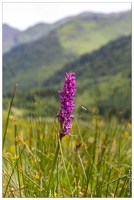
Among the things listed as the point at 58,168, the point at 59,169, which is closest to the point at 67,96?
the point at 58,168

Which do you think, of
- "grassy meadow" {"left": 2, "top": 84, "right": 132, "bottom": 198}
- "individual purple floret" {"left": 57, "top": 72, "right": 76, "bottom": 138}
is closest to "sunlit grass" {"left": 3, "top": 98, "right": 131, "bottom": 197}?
"grassy meadow" {"left": 2, "top": 84, "right": 132, "bottom": 198}

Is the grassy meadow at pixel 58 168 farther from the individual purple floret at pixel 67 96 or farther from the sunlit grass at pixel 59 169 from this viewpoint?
the individual purple floret at pixel 67 96

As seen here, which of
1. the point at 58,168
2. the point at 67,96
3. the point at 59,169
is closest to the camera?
the point at 67,96

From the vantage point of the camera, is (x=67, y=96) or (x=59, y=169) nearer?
(x=67, y=96)

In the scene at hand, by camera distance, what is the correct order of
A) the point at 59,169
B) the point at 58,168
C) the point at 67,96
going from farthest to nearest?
the point at 59,169
the point at 58,168
the point at 67,96

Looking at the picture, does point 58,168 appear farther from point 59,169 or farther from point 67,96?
point 67,96

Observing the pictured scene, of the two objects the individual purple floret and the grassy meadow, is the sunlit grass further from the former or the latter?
the individual purple floret

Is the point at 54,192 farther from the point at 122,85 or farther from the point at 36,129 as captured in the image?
the point at 122,85

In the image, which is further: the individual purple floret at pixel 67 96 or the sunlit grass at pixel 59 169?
the sunlit grass at pixel 59 169

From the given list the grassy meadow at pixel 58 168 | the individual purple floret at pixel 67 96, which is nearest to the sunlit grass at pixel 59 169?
the grassy meadow at pixel 58 168

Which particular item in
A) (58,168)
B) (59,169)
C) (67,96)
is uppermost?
(67,96)

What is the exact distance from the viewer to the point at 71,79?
1946 millimetres

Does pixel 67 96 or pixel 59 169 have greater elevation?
pixel 67 96

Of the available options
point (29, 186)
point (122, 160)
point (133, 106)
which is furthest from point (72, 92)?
point (122, 160)
